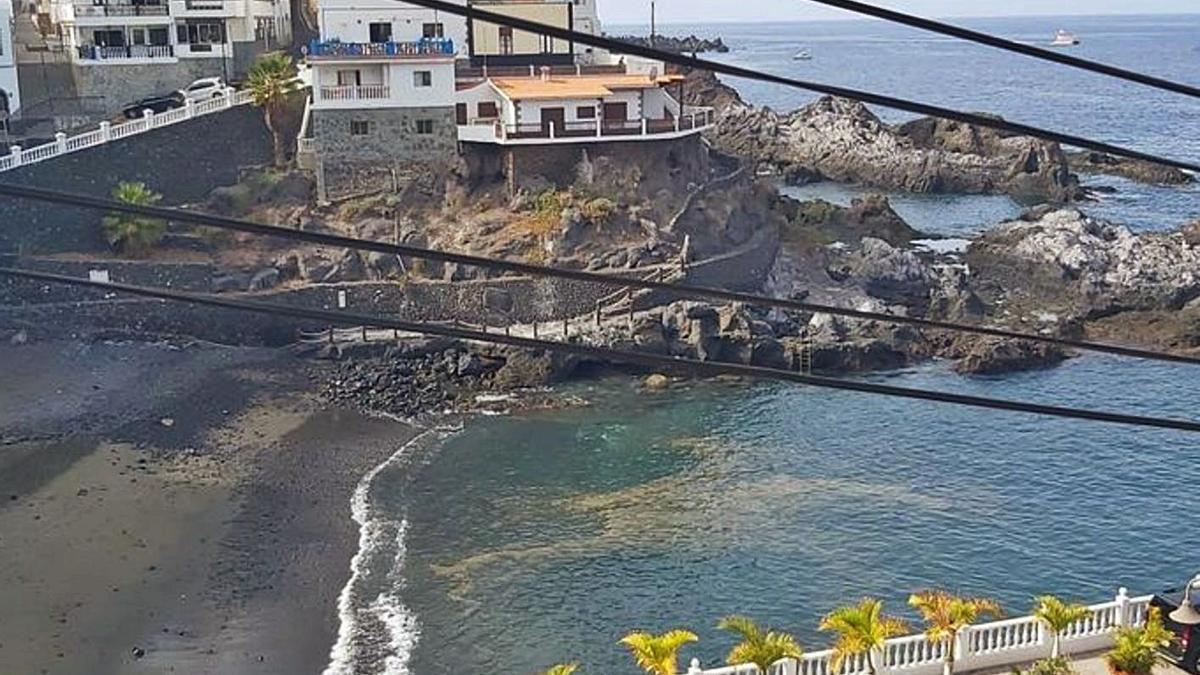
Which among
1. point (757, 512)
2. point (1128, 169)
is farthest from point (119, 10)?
point (1128, 169)

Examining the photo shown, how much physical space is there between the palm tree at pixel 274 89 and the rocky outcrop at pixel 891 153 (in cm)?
3429

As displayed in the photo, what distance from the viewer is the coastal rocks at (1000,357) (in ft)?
121

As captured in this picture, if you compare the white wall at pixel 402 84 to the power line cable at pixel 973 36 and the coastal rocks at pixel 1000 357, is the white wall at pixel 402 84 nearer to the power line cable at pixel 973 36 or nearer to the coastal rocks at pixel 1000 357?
the coastal rocks at pixel 1000 357

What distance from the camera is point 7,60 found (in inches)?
1607

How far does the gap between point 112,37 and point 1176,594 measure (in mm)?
40024

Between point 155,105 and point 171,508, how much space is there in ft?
66.7

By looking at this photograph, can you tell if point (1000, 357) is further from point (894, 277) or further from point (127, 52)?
point (127, 52)

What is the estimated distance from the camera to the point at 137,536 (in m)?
24.8

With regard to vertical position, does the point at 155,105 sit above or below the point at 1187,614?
above

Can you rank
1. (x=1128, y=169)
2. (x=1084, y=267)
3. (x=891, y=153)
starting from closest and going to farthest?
(x=1084, y=267) < (x=891, y=153) < (x=1128, y=169)

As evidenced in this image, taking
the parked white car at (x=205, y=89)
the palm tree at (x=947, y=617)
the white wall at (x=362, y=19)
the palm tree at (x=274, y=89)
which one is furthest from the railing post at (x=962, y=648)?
the parked white car at (x=205, y=89)

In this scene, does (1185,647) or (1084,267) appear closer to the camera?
(1185,647)

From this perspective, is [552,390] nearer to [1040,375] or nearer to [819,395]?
[819,395]

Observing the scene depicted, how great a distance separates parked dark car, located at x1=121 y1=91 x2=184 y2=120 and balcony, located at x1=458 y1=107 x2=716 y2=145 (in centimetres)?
959
